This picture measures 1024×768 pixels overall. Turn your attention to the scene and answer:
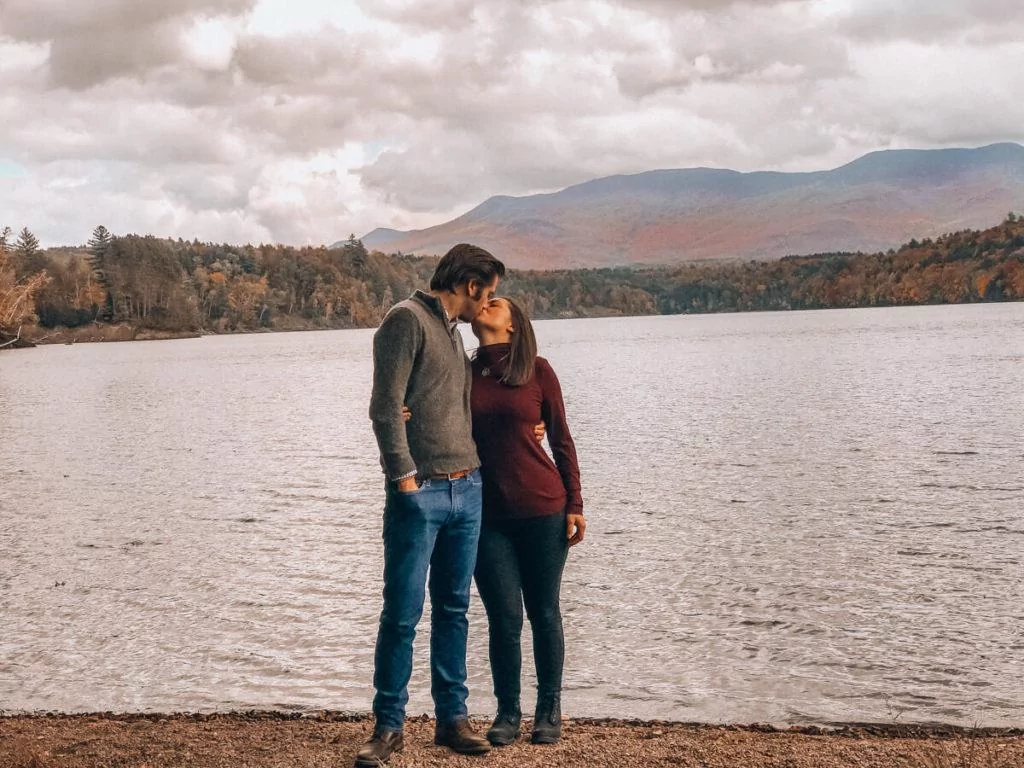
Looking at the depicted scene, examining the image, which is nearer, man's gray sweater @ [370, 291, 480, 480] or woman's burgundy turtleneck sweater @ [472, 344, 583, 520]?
man's gray sweater @ [370, 291, 480, 480]

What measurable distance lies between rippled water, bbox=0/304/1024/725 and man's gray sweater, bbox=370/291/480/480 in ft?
11.6

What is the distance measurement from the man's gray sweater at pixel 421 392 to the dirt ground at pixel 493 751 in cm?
174

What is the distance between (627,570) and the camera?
45.7 ft

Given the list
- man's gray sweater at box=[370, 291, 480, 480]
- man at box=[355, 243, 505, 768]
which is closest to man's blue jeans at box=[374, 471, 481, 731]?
man at box=[355, 243, 505, 768]

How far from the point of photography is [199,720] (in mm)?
7828

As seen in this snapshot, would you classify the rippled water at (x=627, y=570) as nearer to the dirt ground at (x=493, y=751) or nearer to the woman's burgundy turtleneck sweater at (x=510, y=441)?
the dirt ground at (x=493, y=751)

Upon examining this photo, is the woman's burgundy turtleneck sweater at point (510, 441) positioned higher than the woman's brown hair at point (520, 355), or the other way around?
the woman's brown hair at point (520, 355)

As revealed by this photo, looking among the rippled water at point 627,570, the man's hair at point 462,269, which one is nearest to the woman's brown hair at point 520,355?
the man's hair at point 462,269

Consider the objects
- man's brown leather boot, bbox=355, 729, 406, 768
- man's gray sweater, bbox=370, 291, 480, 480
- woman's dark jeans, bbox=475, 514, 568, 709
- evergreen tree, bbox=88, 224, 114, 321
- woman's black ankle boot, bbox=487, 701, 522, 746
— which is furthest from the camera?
evergreen tree, bbox=88, 224, 114, 321

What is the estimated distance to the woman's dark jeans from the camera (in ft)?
20.6

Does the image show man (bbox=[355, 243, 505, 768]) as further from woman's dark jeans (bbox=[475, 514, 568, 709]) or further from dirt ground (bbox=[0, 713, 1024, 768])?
dirt ground (bbox=[0, 713, 1024, 768])

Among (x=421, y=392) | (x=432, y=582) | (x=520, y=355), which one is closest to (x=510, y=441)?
(x=520, y=355)

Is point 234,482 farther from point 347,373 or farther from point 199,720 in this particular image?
point 347,373

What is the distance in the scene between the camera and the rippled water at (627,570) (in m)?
9.19
